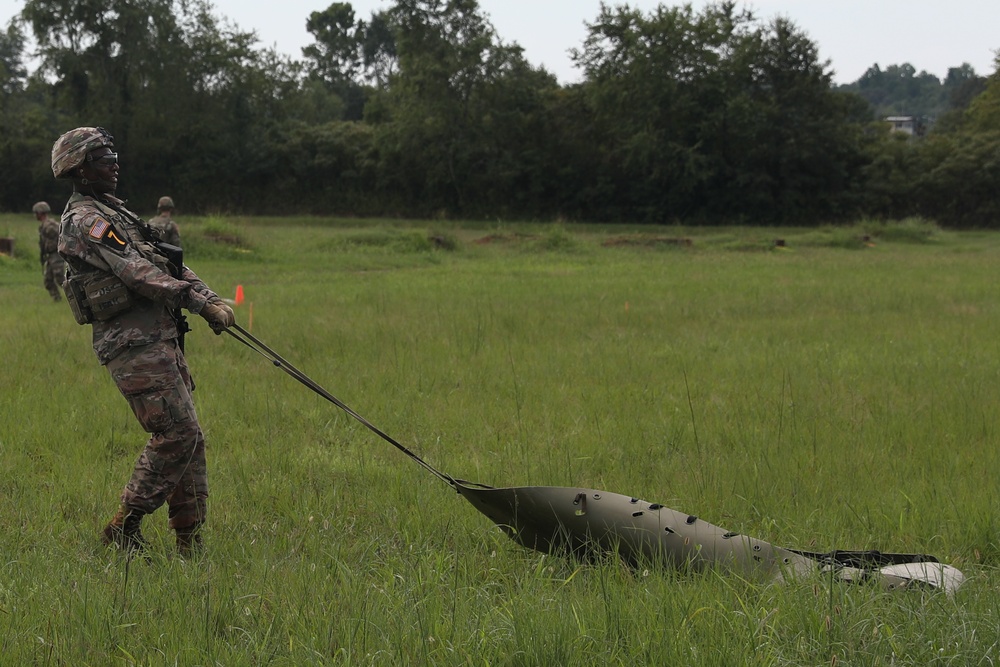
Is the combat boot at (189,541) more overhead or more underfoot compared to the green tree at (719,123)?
more underfoot

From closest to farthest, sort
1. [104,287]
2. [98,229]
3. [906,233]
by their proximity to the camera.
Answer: [98,229] < [104,287] < [906,233]

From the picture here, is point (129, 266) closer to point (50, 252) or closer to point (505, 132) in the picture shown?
point (50, 252)

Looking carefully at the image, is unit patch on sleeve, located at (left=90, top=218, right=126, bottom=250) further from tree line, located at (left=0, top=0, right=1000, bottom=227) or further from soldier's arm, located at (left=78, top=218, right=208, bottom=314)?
tree line, located at (left=0, top=0, right=1000, bottom=227)

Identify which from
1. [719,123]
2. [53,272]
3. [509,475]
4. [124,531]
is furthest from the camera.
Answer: [719,123]

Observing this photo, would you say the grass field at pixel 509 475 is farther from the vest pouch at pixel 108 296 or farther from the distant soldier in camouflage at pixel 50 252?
the vest pouch at pixel 108 296

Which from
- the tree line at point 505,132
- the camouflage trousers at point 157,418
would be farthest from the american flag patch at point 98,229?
the tree line at point 505,132

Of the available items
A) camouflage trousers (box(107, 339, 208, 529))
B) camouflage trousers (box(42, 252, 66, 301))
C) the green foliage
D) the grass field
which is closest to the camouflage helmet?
camouflage trousers (box(107, 339, 208, 529))

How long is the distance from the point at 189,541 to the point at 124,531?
309mm

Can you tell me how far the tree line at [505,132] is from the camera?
165 ft

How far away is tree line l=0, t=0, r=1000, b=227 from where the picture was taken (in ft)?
165

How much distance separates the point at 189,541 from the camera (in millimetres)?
4805

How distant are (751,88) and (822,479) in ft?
165

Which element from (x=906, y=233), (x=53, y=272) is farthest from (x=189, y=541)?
(x=906, y=233)

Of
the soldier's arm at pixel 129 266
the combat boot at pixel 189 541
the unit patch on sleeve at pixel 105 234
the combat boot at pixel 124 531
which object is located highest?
the unit patch on sleeve at pixel 105 234
